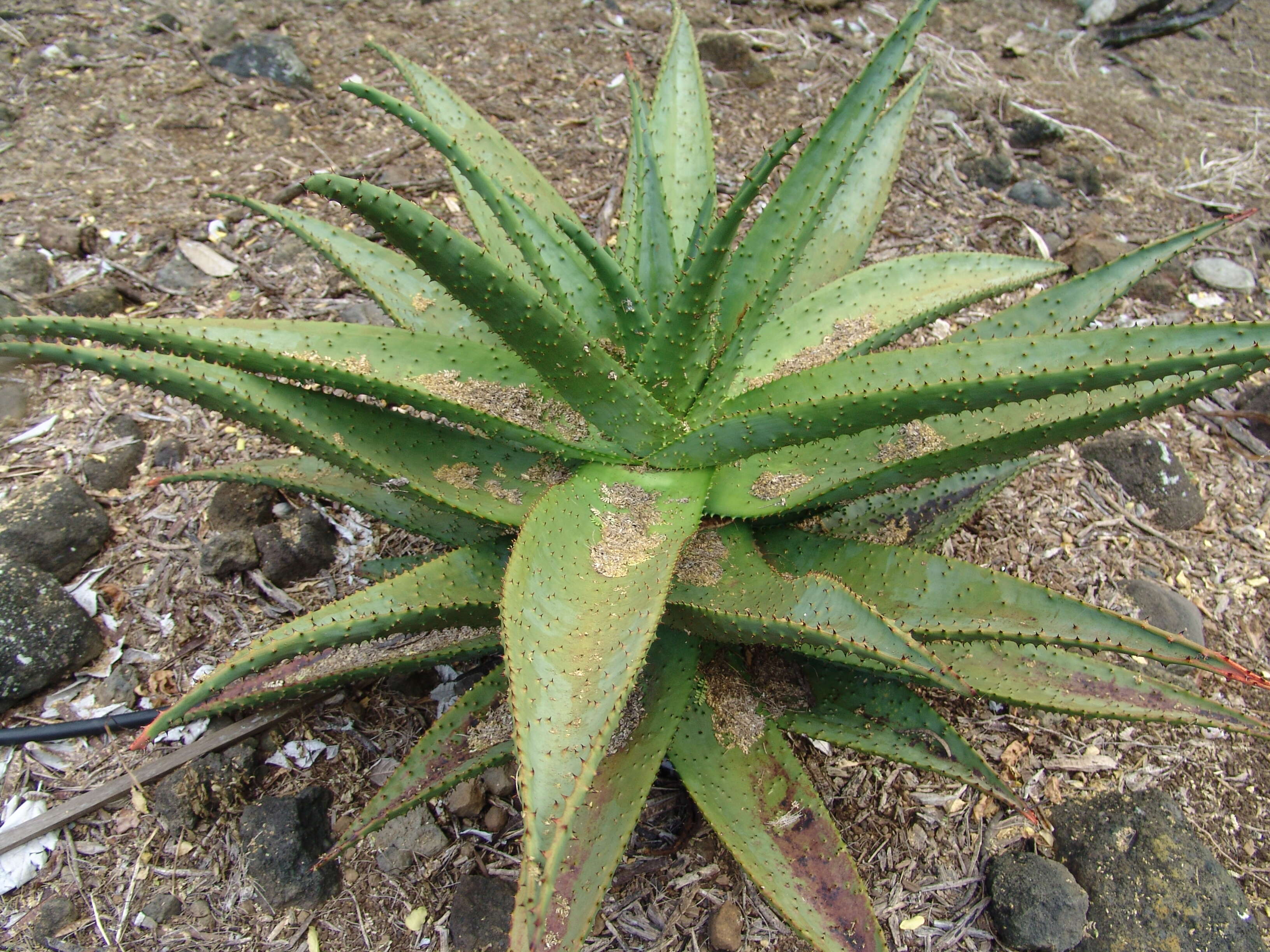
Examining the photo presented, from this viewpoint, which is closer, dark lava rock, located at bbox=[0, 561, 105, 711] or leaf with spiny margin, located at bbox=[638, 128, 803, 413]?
leaf with spiny margin, located at bbox=[638, 128, 803, 413]

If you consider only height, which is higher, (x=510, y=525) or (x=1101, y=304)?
(x=1101, y=304)

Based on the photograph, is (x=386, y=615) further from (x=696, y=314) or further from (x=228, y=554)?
(x=228, y=554)

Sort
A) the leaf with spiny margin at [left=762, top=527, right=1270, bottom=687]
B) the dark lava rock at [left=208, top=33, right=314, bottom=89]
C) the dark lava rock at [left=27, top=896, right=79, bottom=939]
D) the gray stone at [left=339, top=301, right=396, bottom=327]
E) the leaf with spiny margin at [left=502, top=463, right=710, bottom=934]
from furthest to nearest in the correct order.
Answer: the dark lava rock at [left=208, top=33, right=314, bottom=89] → the gray stone at [left=339, top=301, right=396, bottom=327] → the dark lava rock at [left=27, top=896, right=79, bottom=939] → the leaf with spiny margin at [left=762, top=527, right=1270, bottom=687] → the leaf with spiny margin at [left=502, top=463, right=710, bottom=934]

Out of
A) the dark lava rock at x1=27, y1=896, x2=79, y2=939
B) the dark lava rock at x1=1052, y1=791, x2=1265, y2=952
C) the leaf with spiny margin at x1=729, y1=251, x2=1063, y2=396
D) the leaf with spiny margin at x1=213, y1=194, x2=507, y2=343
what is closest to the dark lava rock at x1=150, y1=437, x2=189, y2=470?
the leaf with spiny margin at x1=213, y1=194, x2=507, y2=343

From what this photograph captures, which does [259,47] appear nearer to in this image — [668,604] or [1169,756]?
[668,604]

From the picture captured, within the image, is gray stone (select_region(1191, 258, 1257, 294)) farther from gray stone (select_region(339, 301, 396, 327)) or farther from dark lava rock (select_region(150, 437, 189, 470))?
dark lava rock (select_region(150, 437, 189, 470))

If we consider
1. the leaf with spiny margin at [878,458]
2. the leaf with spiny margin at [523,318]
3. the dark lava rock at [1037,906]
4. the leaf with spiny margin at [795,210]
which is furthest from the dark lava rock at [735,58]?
the dark lava rock at [1037,906]

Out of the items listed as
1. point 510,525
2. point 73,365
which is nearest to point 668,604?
point 510,525
